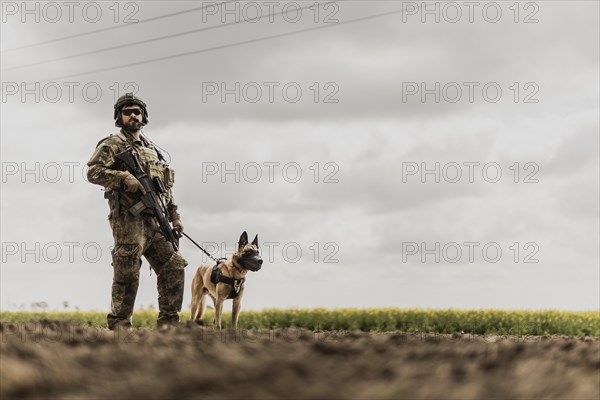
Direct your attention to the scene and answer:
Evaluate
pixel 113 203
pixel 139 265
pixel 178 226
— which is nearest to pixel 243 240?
pixel 178 226

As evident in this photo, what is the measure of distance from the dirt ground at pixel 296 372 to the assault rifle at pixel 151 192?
4.74 metres

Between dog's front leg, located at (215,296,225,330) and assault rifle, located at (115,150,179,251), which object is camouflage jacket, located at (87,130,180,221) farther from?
dog's front leg, located at (215,296,225,330)

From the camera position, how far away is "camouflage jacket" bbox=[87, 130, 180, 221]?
8773 mm

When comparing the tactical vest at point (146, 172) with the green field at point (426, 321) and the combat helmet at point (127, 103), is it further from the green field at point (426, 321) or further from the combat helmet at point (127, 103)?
the green field at point (426, 321)

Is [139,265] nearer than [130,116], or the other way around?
[139,265]

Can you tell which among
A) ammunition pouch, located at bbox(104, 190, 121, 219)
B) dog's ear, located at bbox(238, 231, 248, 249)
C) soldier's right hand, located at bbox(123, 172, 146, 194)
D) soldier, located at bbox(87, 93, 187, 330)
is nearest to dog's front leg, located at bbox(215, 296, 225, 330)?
soldier, located at bbox(87, 93, 187, 330)

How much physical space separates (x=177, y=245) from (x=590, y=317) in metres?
14.3

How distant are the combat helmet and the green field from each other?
29.5 feet

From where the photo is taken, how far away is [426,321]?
720 inches

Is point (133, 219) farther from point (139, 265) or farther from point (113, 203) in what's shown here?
point (139, 265)

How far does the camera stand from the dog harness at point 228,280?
393 inches

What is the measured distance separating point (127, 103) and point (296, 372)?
23.2 feet

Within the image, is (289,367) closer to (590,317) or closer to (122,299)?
(122,299)

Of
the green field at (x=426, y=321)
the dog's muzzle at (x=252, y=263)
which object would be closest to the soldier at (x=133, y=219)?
the dog's muzzle at (x=252, y=263)
